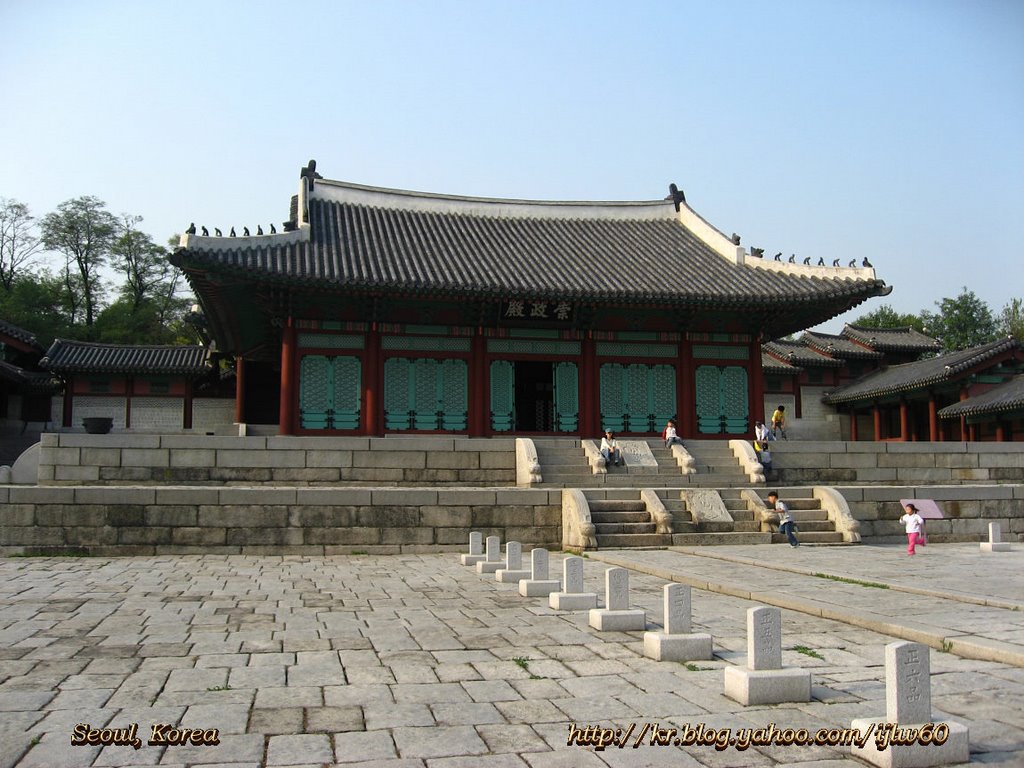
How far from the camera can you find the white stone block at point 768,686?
5250 millimetres

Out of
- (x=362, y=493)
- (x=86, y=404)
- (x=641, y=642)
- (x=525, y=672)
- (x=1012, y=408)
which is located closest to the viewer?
(x=525, y=672)

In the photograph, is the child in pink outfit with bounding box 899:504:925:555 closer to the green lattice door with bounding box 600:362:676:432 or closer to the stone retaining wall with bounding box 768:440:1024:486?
the stone retaining wall with bounding box 768:440:1024:486

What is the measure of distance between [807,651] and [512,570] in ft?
16.2

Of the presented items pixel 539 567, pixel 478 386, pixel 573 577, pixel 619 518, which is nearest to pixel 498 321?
pixel 478 386

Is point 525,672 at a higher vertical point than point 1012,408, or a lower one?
lower

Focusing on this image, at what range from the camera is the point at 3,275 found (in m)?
54.4

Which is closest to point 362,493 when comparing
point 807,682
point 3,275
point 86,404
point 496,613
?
point 496,613

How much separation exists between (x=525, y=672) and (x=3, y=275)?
59.2m

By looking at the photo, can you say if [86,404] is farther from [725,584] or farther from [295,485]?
[725,584]

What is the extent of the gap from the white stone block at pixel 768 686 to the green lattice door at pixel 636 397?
17.5 meters

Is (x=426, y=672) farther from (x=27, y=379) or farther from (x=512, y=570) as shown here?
(x=27, y=379)

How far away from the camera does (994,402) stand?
31.5 m

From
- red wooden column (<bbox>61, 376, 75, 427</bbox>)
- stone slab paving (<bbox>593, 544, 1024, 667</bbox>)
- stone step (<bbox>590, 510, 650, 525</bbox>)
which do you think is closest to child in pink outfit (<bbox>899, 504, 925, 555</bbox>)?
stone slab paving (<bbox>593, 544, 1024, 667</bbox>)

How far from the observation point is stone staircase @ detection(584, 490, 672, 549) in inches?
579
